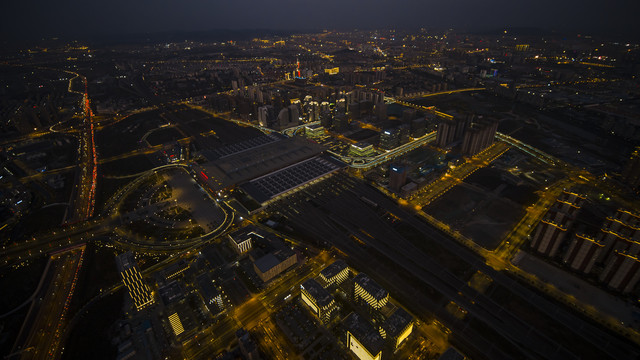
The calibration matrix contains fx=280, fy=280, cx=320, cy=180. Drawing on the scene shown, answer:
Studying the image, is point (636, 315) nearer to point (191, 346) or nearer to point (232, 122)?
point (191, 346)

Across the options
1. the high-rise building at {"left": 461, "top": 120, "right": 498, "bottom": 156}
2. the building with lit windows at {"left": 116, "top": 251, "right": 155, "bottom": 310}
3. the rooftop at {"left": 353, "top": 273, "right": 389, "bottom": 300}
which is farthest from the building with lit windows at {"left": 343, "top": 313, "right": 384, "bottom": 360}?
the high-rise building at {"left": 461, "top": 120, "right": 498, "bottom": 156}

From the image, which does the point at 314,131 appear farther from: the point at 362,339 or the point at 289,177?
the point at 362,339

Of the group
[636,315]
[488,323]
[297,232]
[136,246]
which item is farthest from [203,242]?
[636,315]

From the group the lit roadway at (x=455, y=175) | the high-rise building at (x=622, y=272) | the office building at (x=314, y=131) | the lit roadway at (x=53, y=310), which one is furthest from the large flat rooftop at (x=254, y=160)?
the high-rise building at (x=622, y=272)

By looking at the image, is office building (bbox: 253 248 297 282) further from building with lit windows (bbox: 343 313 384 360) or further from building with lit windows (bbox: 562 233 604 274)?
building with lit windows (bbox: 562 233 604 274)

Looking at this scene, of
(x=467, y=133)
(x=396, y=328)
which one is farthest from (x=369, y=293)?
(x=467, y=133)

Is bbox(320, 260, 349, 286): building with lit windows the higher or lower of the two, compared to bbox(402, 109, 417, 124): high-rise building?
lower
